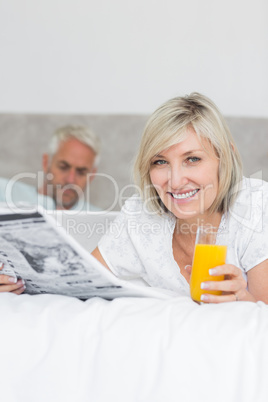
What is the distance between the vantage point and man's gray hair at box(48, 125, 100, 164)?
2.98 metres

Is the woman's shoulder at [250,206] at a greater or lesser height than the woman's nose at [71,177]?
greater

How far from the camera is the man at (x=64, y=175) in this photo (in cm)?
300

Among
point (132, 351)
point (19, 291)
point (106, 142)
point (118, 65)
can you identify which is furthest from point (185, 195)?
point (118, 65)

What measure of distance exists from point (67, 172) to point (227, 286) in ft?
6.91

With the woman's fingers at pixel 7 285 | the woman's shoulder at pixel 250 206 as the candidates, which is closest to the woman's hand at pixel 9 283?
→ the woman's fingers at pixel 7 285

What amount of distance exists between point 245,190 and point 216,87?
1.69 meters

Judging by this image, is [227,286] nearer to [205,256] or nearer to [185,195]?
[205,256]

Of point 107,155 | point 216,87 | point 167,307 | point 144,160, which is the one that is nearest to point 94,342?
point 167,307

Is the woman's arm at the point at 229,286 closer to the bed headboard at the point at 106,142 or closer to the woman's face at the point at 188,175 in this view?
the woman's face at the point at 188,175

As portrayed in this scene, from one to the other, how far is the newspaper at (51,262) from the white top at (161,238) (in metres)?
0.43

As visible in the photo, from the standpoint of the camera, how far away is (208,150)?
1418 millimetres

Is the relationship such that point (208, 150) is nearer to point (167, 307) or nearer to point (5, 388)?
point (167, 307)

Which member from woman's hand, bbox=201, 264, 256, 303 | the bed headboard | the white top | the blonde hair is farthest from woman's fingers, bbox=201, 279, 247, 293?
the bed headboard

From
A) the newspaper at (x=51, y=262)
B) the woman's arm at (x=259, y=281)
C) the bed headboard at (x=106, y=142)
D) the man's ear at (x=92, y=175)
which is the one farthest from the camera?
the man's ear at (x=92, y=175)
